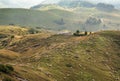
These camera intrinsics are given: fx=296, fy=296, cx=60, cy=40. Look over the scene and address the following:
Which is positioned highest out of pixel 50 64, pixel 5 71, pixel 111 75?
pixel 5 71

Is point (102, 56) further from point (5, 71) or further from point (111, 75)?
point (5, 71)

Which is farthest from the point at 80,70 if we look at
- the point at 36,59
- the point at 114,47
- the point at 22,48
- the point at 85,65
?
the point at 22,48

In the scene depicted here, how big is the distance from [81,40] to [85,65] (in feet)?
111

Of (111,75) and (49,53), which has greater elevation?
(49,53)

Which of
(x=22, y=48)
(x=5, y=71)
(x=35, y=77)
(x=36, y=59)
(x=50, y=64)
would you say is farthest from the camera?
(x=22, y=48)

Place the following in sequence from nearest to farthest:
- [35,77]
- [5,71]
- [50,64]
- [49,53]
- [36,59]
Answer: [5,71]
[35,77]
[50,64]
[36,59]
[49,53]

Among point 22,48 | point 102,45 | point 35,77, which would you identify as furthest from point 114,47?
point 35,77

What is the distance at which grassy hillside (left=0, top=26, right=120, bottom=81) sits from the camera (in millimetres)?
73425

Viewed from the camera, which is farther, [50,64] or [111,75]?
[111,75]

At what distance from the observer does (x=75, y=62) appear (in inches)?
3794

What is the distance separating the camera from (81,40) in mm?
129250

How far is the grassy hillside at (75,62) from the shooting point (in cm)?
7343

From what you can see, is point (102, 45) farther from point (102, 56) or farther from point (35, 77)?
point (35, 77)

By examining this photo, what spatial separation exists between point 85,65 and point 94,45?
2730cm
